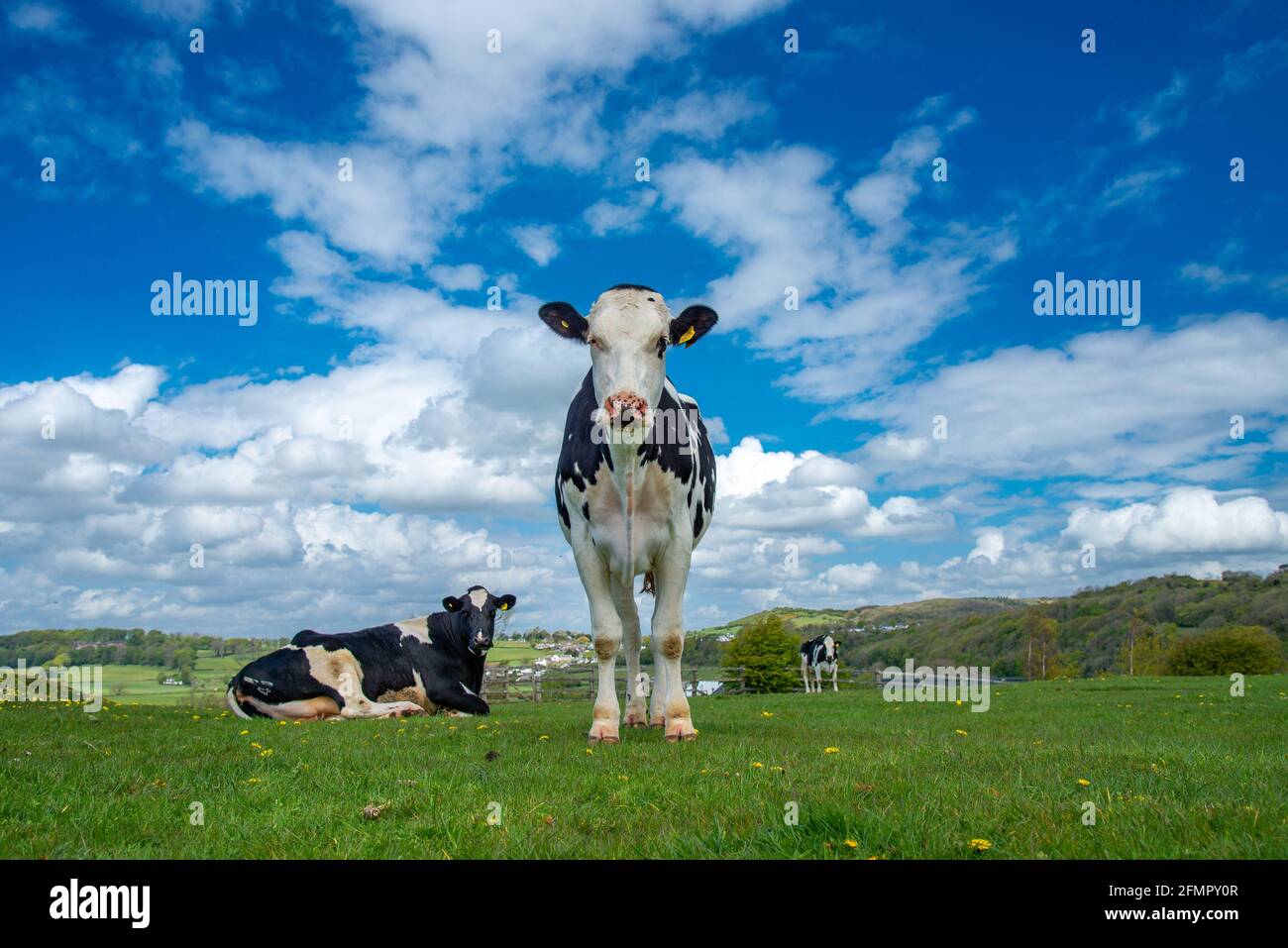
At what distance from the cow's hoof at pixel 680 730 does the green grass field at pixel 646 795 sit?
0.66 ft

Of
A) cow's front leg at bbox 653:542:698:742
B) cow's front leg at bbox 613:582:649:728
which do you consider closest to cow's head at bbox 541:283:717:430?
cow's front leg at bbox 653:542:698:742

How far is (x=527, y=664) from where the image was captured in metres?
36.0

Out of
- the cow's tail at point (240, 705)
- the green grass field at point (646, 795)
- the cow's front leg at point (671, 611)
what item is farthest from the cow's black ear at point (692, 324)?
the cow's tail at point (240, 705)

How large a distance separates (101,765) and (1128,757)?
7693 millimetres

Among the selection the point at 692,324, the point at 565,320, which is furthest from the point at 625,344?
the point at 692,324

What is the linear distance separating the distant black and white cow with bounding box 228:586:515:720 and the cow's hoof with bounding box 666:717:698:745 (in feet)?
21.8

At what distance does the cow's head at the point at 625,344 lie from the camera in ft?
23.8

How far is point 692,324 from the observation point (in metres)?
8.33

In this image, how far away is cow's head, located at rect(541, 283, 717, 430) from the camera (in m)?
7.24

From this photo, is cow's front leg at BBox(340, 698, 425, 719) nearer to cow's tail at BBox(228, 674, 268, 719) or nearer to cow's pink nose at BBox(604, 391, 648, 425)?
cow's tail at BBox(228, 674, 268, 719)
